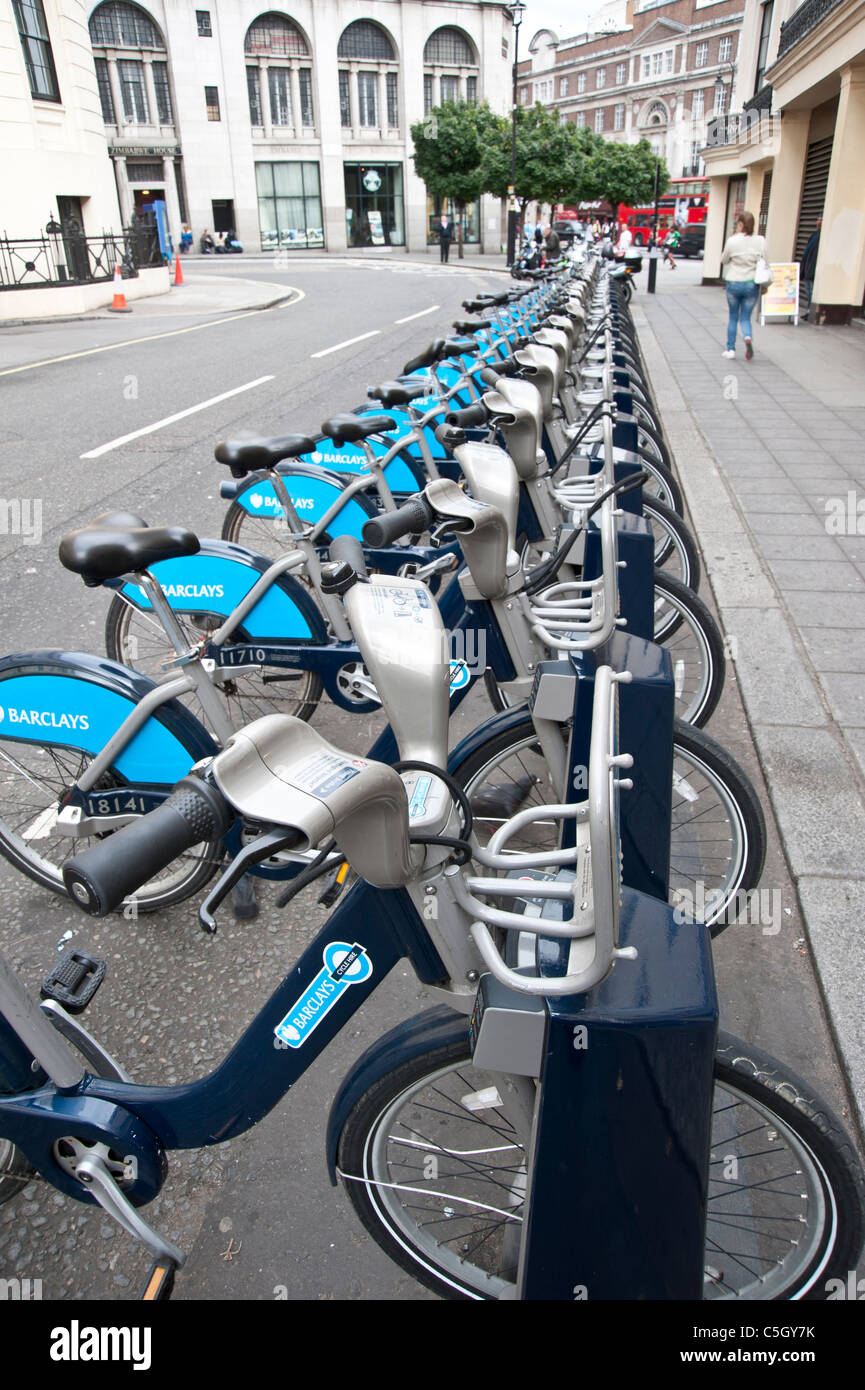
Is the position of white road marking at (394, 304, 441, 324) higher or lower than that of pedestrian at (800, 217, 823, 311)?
lower

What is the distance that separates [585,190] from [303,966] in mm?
46078

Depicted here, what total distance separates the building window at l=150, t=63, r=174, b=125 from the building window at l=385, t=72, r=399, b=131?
39.3 ft

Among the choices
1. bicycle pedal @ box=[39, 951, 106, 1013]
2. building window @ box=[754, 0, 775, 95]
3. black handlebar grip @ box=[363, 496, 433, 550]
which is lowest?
bicycle pedal @ box=[39, 951, 106, 1013]

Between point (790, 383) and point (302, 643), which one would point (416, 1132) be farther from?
point (790, 383)

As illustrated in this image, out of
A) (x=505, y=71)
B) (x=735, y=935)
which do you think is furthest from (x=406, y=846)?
(x=505, y=71)

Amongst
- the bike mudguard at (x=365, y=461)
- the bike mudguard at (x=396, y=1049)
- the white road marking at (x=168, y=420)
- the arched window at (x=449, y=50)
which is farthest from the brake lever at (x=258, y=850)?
the arched window at (x=449, y=50)

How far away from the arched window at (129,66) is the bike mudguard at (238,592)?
179 ft

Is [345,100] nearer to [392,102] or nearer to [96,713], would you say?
[392,102]

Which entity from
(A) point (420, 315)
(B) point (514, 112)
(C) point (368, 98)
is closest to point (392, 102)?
(C) point (368, 98)

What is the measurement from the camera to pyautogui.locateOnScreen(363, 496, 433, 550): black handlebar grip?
232cm

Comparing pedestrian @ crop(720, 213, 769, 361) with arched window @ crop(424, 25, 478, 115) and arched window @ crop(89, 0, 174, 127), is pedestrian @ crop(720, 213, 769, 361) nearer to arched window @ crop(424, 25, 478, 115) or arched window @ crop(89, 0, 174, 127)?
arched window @ crop(89, 0, 174, 127)

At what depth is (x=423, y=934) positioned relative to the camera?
1.55 metres

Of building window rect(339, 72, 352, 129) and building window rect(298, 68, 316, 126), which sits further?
building window rect(339, 72, 352, 129)

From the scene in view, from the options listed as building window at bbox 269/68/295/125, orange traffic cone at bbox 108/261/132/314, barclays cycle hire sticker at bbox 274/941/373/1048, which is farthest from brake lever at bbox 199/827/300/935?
building window at bbox 269/68/295/125
